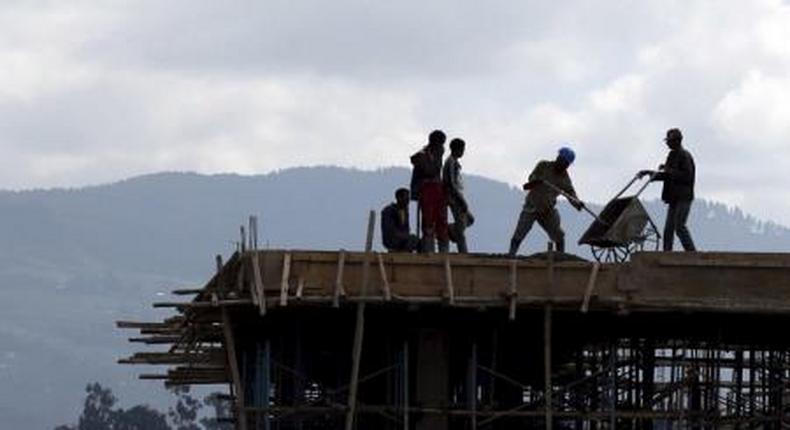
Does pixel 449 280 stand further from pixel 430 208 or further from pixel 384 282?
pixel 430 208

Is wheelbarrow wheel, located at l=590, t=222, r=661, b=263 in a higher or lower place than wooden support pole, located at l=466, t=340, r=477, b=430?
higher

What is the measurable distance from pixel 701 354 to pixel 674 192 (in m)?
4.04

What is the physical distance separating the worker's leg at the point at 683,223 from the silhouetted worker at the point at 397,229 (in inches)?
124

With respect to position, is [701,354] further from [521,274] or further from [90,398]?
[90,398]

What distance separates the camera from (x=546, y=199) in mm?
31984

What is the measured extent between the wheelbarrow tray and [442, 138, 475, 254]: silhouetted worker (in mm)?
1471

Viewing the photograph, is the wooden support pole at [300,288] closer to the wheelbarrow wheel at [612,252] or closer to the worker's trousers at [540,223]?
the worker's trousers at [540,223]

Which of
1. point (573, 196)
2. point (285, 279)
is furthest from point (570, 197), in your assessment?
point (285, 279)

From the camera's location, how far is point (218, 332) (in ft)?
113

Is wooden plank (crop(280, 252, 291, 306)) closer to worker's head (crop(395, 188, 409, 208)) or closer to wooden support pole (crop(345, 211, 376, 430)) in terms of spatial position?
wooden support pole (crop(345, 211, 376, 430))

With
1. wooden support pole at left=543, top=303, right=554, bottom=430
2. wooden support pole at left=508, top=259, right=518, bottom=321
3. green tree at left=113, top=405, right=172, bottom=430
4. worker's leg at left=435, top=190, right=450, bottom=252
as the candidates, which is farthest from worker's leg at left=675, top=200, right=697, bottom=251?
green tree at left=113, top=405, right=172, bottom=430

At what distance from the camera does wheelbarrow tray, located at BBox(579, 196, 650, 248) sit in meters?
32.1

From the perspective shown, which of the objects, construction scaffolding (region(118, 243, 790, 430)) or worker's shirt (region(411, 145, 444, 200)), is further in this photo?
worker's shirt (region(411, 145, 444, 200))

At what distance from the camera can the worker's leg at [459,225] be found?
31780 millimetres
